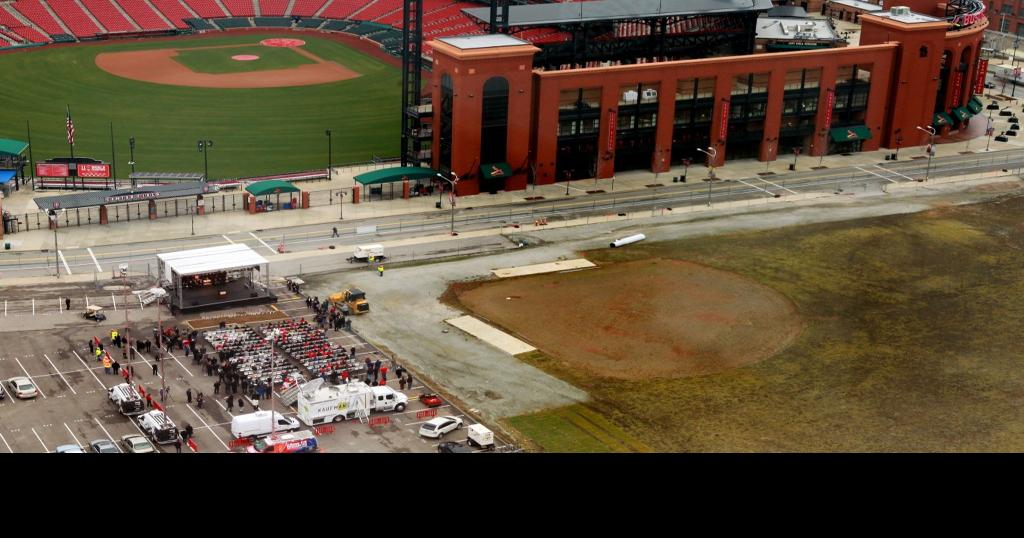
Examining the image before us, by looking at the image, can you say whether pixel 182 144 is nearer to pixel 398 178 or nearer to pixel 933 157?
pixel 398 178

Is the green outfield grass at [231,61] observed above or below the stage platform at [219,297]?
above

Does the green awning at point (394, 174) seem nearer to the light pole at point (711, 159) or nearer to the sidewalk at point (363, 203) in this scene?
the sidewalk at point (363, 203)

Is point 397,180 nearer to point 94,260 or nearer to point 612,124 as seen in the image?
point 612,124

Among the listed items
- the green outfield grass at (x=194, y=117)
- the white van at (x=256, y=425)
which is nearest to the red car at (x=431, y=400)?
the white van at (x=256, y=425)

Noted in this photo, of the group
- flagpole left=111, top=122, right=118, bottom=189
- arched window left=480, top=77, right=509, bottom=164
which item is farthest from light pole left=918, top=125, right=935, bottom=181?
flagpole left=111, top=122, right=118, bottom=189

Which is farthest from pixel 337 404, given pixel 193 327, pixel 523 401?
pixel 193 327
